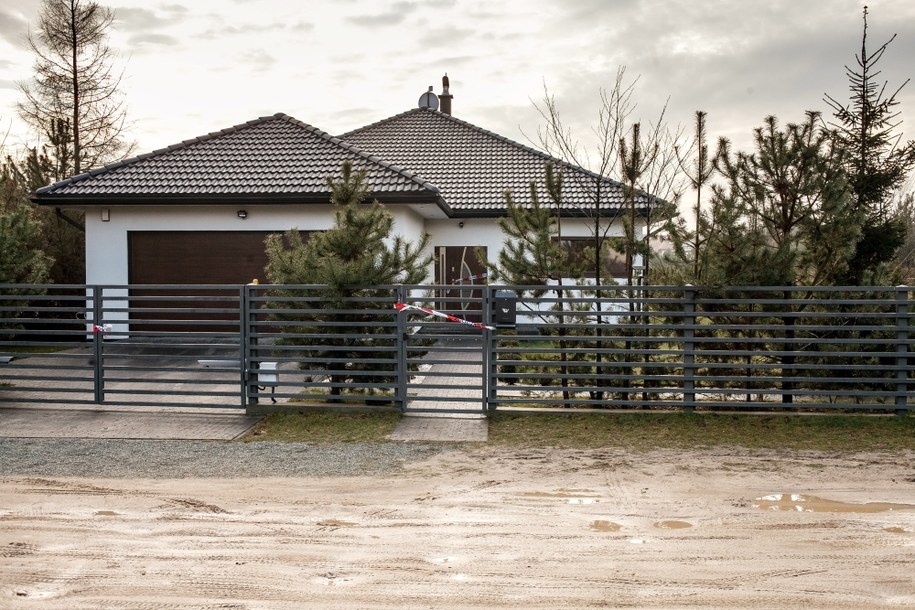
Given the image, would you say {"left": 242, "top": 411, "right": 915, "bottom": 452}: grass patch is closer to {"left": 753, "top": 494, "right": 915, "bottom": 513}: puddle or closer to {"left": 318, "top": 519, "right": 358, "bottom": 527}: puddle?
{"left": 753, "top": 494, "right": 915, "bottom": 513}: puddle

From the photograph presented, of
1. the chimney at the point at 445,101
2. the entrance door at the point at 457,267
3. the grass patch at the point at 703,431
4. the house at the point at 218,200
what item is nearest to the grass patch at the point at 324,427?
the grass patch at the point at 703,431

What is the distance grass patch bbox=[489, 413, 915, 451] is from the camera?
924 centimetres

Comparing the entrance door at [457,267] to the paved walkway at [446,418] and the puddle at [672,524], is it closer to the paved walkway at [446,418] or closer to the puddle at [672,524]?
the paved walkway at [446,418]

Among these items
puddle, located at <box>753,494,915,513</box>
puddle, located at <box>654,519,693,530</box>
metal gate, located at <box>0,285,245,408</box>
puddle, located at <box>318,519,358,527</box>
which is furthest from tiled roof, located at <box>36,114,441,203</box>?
puddle, located at <box>654,519,693,530</box>

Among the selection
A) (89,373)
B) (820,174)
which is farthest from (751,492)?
(89,373)

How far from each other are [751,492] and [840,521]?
98cm

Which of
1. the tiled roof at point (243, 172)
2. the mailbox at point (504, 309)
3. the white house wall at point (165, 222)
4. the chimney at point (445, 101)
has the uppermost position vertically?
Answer: the chimney at point (445, 101)

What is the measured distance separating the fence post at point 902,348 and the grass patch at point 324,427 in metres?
6.22

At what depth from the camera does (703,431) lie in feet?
32.3

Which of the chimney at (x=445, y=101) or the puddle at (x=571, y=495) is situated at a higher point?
the chimney at (x=445, y=101)

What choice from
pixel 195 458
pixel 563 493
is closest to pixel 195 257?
pixel 195 458

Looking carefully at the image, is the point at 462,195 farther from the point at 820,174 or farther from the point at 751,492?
the point at 751,492

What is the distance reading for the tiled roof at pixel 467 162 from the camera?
22219 mm

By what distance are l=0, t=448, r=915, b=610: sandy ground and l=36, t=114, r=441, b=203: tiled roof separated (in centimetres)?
1078
